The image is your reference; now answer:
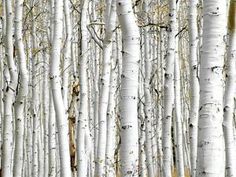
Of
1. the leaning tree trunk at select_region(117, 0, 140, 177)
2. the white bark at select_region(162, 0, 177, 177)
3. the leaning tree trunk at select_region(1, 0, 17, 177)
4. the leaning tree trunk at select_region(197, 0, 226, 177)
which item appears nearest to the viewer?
the leaning tree trunk at select_region(197, 0, 226, 177)

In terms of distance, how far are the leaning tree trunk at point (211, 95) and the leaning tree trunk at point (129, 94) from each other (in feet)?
3.27

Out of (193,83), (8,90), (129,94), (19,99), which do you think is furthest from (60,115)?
(129,94)

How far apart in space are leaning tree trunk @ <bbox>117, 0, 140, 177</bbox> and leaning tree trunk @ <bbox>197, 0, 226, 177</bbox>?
3.27 feet

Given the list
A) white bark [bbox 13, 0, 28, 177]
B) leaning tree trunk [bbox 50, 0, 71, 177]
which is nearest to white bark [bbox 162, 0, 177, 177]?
leaning tree trunk [bbox 50, 0, 71, 177]

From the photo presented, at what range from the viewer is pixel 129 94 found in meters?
4.28

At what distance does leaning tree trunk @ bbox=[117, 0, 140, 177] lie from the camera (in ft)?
13.8

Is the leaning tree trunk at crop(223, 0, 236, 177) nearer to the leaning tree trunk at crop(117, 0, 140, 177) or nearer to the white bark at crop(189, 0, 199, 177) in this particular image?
the white bark at crop(189, 0, 199, 177)

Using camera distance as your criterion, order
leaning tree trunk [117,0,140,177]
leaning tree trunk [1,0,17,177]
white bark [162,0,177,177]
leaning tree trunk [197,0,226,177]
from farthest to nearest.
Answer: white bark [162,0,177,177], leaning tree trunk [1,0,17,177], leaning tree trunk [117,0,140,177], leaning tree trunk [197,0,226,177]

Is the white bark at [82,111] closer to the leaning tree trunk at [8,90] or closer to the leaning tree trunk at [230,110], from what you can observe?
the leaning tree trunk at [8,90]

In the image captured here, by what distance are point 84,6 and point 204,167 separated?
178 inches

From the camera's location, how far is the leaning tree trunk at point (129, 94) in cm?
420

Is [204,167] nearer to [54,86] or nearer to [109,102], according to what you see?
[54,86]

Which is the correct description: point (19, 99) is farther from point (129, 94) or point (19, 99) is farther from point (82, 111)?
point (129, 94)

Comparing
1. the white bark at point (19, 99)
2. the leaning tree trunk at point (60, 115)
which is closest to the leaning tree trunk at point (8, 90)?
the white bark at point (19, 99)
